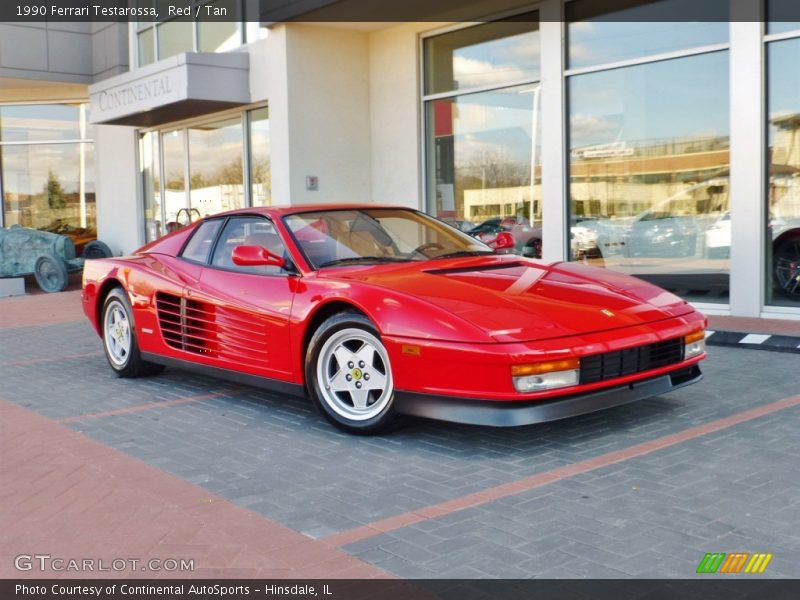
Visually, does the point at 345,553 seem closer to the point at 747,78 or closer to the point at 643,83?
the point at 747,78

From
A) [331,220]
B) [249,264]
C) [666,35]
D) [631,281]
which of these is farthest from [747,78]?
[249,264]

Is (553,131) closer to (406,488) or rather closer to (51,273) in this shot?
Answer: (406,488)

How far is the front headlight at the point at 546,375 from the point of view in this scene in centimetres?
430

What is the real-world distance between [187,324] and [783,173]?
6002 millimetres

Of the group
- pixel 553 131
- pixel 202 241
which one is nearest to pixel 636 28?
pixel 553 131

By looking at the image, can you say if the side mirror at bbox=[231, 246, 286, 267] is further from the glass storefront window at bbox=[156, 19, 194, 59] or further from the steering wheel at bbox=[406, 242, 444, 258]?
the glass storefront window at bbox=[156, 19, 194, 59]

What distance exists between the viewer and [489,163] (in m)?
11.7

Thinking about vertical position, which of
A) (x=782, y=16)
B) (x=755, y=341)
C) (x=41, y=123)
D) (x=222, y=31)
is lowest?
(x=755, y=341)

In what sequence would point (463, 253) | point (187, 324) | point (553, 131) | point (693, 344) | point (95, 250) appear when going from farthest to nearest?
point (95, 250), point (553, 131), point (187, 324), point (463, 253), point (693, 344)

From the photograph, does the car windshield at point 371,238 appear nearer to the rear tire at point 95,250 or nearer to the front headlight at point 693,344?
the front headlight at point 693,344

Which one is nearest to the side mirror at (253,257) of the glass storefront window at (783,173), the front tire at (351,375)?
the front tire at (351,375)

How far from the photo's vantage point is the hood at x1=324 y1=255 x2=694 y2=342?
4484 millimetres

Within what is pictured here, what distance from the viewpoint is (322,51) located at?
496 inches

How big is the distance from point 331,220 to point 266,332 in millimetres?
920
